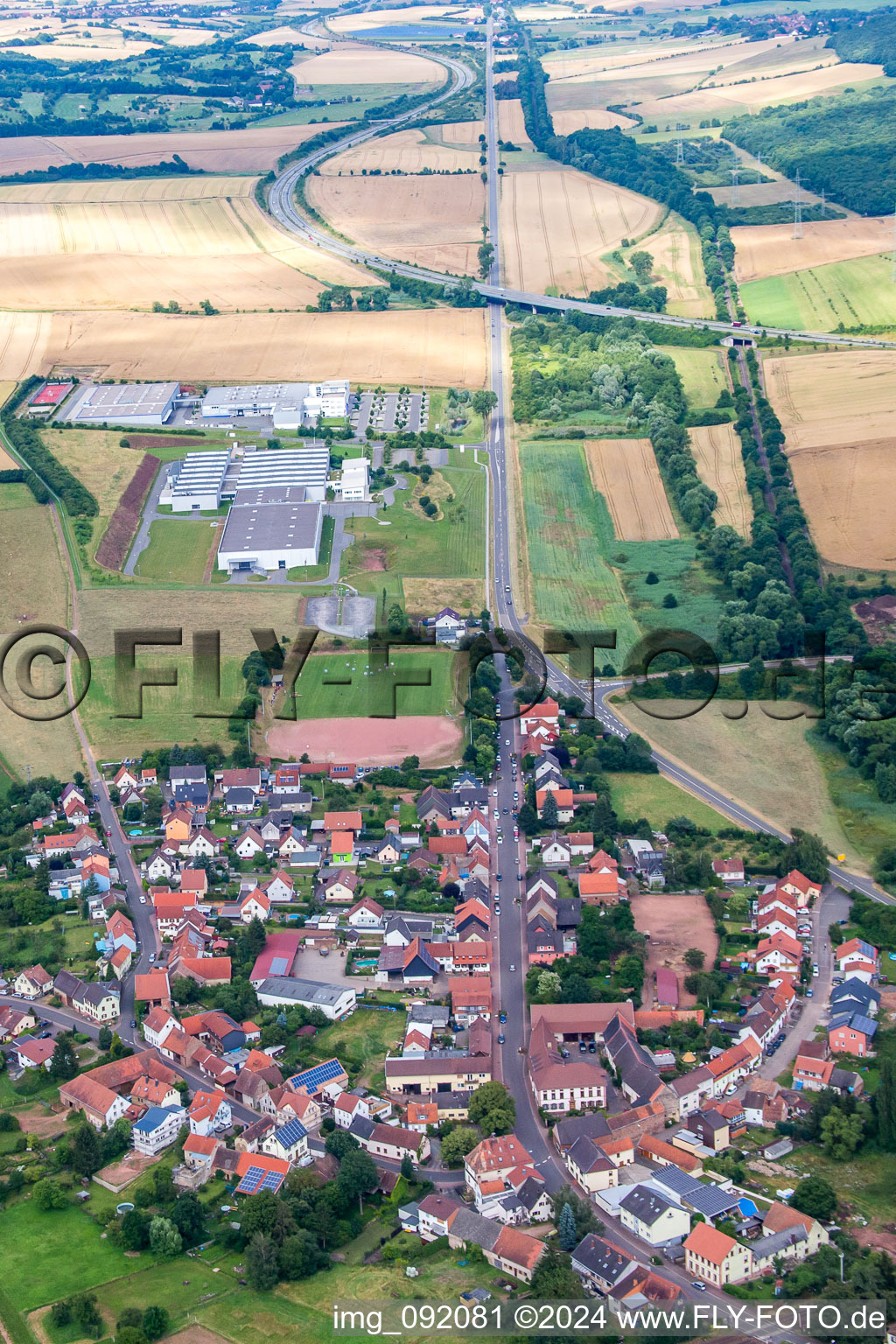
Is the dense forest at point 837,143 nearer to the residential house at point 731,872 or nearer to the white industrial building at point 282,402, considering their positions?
the white industrial building at point 282,402

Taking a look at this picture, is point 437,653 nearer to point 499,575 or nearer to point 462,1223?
point 499,575

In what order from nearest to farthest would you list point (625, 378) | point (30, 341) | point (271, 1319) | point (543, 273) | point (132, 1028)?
1. point (271, 1319)
2. point (132, 1028)
3. point (625, 378)
4. point (30, 341)
5. point (543, 273)

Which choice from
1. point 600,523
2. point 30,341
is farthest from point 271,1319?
point 30,341

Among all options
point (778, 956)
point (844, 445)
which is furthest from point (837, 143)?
point (778, 956)

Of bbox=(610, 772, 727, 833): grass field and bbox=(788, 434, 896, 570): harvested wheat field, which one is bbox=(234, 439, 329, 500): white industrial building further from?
bbox=(610, 772, 727, 833): grass field

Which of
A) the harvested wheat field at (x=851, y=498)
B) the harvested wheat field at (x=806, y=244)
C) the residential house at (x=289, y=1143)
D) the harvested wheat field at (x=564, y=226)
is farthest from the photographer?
the harvested wheat field at (x=564, y=226)

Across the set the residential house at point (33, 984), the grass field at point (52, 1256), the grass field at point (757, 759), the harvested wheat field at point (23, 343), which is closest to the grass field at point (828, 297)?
the harvested wheat field at point (23, 343)
